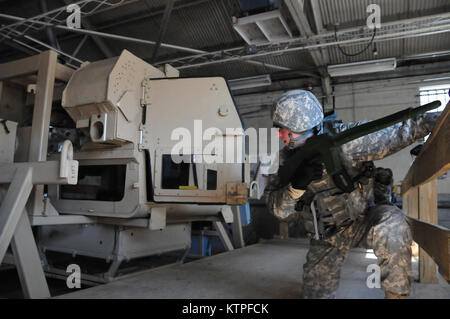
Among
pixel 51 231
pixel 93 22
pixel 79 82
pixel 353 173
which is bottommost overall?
pixel 51 231

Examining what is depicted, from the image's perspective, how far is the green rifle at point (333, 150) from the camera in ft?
5.97

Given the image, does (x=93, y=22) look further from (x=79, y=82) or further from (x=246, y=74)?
(x=79, y=82)

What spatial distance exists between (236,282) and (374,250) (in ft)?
4.80

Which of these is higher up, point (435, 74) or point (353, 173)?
point (435, 74)

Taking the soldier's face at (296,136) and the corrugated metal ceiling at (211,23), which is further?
the corrugated metal ceiling at (211,23)

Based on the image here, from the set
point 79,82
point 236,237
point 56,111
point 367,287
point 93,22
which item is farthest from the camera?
point 93,22

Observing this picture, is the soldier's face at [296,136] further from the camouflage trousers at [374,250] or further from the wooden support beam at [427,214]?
the wooden support beam at [427,214]

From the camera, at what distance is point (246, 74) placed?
762cm

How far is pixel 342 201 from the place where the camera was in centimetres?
239

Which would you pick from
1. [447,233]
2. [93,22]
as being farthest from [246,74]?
[447,233]

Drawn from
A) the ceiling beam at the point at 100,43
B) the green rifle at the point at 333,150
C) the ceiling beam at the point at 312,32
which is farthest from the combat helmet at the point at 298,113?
the ceiling beam at the point at 100,43

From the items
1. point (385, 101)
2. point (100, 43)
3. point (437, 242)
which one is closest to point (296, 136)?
point (437, 242)

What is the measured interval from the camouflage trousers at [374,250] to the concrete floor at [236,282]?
290mm

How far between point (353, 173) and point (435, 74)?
5557mm
